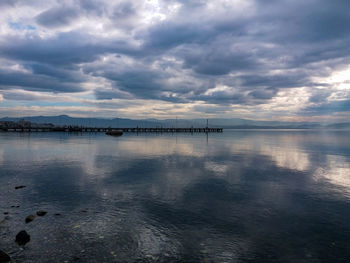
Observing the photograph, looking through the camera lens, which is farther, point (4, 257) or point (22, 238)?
point (22, 238)

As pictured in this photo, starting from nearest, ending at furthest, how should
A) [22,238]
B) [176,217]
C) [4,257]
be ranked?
1. [4,257]
2. [22,238]
3. [176,217]

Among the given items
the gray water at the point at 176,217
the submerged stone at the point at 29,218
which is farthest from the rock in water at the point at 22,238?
the submerged stone at the point at 29,218

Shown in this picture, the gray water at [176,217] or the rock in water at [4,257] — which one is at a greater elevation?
the rock in water at [4,257]

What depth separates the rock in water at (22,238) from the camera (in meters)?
11.0

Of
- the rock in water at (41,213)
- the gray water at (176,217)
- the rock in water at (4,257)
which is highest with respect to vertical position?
the rock in water at (4,257)

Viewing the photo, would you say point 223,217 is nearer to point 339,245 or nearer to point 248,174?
point 339,245

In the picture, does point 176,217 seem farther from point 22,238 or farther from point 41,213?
point 41,213

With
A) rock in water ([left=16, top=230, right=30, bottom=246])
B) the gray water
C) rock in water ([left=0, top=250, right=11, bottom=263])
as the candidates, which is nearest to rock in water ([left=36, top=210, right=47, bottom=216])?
the gray water

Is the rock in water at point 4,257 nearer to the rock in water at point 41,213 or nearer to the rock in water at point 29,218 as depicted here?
the rock in water at point 29,218

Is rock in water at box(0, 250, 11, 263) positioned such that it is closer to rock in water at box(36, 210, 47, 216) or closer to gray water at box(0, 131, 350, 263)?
gray water at box(0, 131, 350, 263)

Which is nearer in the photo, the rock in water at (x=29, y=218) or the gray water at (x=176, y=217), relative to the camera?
the gray water at (x=176, y=217)

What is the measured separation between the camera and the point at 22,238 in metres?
11.2

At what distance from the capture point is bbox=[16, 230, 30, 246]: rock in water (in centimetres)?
1102

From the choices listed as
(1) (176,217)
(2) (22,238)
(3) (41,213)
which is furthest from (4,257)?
(1) (176,217)
